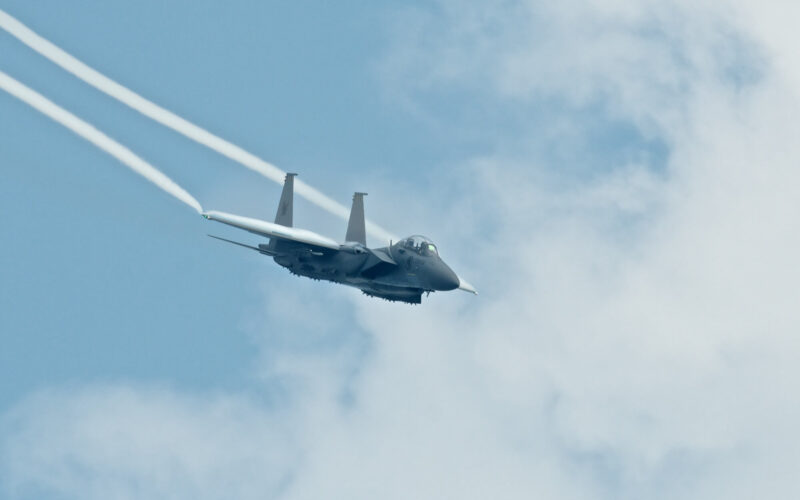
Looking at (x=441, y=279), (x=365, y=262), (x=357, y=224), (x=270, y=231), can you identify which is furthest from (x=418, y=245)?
(x=270, y=231)

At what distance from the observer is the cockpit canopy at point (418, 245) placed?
9250cm

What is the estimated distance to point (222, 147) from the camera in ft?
319

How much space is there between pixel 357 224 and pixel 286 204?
16.4 ft

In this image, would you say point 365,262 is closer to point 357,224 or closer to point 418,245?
point 418,245

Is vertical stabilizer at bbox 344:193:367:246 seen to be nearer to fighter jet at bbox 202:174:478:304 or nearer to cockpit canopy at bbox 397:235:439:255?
fighter jet at bbox 202:174:478:304

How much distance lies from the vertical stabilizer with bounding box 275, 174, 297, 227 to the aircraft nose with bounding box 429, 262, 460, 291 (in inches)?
478

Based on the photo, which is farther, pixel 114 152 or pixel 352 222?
pixel 352 222

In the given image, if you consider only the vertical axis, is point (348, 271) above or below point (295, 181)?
below

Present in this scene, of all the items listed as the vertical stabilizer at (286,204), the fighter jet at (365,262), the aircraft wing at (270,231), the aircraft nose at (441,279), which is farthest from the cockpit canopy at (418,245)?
the vertical stabilizer at (286,204)

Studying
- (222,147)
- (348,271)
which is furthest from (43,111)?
(348,271)

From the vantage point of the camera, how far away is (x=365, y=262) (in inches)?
3634

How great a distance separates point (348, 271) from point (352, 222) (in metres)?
6.23

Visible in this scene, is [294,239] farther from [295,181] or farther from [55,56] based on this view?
[55,56]

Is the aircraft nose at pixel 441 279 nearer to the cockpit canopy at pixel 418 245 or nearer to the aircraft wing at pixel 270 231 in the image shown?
the cockpit canopy at pixel 418 245
